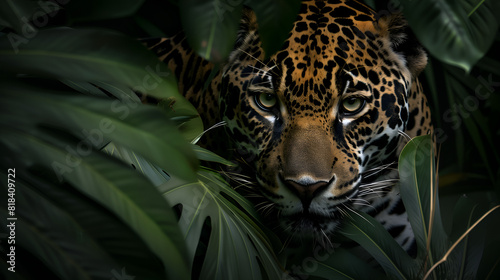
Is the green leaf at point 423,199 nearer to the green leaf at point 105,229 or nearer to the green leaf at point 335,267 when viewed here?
the green leaf at point 335,267

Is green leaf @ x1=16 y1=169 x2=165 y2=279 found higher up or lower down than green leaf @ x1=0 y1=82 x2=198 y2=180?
lower down

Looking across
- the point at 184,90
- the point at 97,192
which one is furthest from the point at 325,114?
the point at 97,192

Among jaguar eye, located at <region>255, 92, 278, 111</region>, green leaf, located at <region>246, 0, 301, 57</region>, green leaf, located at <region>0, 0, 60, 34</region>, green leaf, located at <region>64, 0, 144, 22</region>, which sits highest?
green leaf, located at <region>0, 0, 60, 34</region>

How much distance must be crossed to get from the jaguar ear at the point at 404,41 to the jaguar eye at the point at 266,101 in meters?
0.41

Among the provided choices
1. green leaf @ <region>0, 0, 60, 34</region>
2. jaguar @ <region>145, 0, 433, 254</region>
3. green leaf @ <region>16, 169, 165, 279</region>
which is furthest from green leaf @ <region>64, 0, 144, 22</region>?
jaguar @ <region>145, 0, 433, 254</region>

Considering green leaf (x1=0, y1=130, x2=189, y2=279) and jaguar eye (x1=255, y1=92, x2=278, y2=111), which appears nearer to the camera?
green leaf (x1=0, y1=130, x2=189, y2=279)

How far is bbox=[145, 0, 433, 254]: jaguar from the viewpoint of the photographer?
1462 millimetres

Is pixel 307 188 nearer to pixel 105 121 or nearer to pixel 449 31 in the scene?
pixel 449 31

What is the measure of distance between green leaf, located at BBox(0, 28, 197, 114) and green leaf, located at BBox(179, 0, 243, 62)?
9 cm

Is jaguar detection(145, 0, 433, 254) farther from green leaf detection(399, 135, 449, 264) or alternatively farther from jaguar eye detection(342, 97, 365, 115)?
green leaf detection(399, 135, 449, 264)

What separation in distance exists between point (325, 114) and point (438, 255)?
505 millimetres

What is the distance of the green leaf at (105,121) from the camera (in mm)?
862

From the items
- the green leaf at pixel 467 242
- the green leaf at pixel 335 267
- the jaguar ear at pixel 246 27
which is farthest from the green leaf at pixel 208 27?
the green leaf at pixel 467 242

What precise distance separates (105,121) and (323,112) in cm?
78
